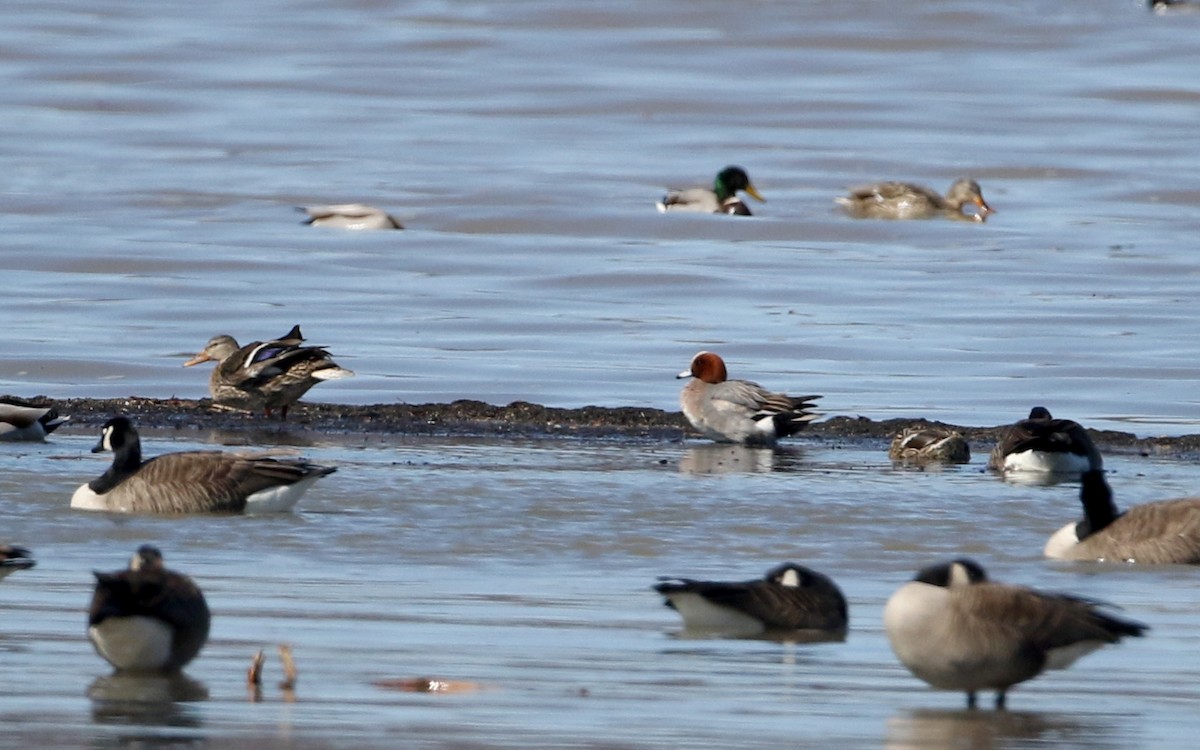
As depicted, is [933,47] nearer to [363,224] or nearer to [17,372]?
[363,224]

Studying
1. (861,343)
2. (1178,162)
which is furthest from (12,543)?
(1178,162)

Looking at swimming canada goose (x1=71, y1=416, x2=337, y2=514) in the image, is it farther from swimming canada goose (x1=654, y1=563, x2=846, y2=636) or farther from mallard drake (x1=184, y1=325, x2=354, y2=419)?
mallard drake (x1=184, y1=325, x2=354, y2=419)

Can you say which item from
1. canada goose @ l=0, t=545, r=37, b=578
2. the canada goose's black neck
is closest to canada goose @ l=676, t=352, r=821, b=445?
the canada goose's black neck

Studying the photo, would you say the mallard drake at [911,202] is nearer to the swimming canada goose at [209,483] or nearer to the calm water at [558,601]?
the calm water at [558,601]

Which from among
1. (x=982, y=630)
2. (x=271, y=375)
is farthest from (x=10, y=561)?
(x=271, y=375)

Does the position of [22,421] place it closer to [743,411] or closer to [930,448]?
[743,411]

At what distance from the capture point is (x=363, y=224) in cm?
2869

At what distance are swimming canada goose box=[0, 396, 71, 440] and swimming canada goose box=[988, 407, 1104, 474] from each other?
6.05 meters

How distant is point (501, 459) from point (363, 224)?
14.7 m

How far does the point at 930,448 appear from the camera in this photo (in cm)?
1445

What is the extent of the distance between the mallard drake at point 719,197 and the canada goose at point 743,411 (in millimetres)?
14968

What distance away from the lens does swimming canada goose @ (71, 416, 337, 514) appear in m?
11.9

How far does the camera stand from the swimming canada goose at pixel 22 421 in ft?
48.3

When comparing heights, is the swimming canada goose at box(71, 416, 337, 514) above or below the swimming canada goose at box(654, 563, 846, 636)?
above
